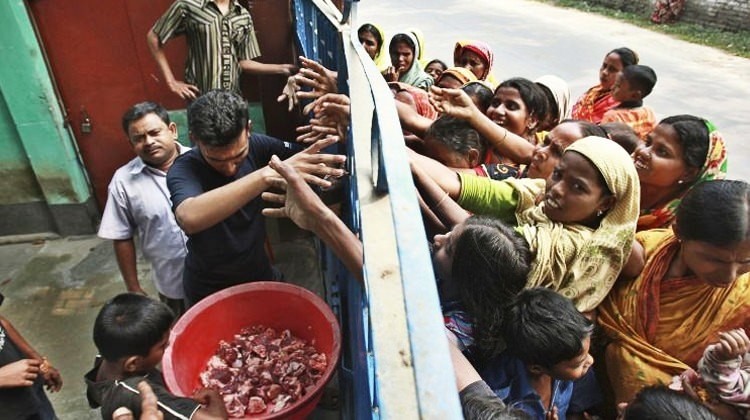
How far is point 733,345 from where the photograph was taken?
4.26 ft

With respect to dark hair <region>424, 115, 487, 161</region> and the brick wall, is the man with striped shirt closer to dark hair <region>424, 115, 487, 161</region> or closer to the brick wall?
dark hair <region>424, 115, 487, 161</region>

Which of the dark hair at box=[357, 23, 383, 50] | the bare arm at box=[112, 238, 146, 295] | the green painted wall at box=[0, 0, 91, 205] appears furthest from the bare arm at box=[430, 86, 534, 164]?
the green painted wall at box=[0, 0, 91, 205]

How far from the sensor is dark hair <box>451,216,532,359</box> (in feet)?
4.58

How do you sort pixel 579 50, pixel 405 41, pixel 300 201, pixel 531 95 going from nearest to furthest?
pixel 300 201
pixel 531 95
pixel 405 41
pixel 579 50

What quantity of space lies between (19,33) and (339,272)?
10.7ft

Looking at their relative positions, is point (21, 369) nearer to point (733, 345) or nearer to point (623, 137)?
point (733, 345)

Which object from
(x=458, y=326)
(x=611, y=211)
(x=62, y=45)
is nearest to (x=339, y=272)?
(x=458, y=326)

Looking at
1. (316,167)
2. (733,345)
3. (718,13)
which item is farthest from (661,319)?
(718,13)

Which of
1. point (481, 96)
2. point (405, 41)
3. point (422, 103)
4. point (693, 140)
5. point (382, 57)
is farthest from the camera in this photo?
point (382, 57)

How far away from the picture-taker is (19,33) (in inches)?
137

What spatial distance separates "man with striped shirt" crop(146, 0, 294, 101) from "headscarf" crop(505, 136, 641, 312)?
225cm

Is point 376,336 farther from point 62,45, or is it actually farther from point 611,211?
point 62,45

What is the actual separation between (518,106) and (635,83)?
1.58 m

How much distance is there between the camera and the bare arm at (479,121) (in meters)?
2.24
